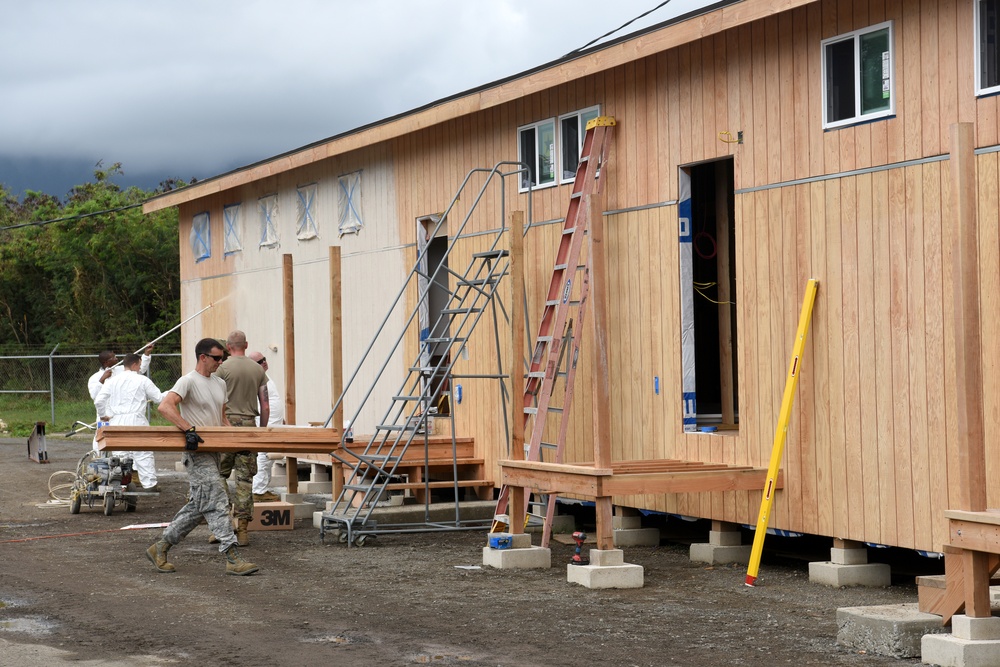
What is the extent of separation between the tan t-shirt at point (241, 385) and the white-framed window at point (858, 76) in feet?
21.5

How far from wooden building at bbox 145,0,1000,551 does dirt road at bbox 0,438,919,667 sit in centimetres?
107

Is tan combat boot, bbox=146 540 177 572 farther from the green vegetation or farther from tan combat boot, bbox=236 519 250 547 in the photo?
the green vegetation

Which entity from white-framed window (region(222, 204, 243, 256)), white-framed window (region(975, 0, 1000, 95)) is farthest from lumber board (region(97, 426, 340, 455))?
white-framed window (region(222, 204, 243, 256))

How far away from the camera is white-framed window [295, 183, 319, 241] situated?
19266 mm

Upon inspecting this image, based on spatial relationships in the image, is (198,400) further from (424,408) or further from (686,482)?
(686,482)

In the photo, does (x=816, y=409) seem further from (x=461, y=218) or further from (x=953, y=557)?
(x=461, y=218)

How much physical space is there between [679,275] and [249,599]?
15.9 feet

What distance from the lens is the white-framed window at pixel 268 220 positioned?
805 inches

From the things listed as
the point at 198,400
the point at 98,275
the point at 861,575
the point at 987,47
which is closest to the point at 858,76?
the point at 987,47

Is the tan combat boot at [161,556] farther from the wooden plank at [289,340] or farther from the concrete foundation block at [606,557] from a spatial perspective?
the wooden plank at [289,340]

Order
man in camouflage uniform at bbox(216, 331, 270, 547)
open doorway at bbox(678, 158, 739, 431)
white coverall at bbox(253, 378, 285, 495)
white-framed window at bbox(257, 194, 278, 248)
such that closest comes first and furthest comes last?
open doorway at bbox(678, 158, 739, 431) < man in camouflage uniform at bbox(216, 331, 270, 547) < white coverall at bbox(253, 378, 285, 495) < white-framed window at bbox(257, 194, 278, 248)

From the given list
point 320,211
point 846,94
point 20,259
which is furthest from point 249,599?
point 20,259

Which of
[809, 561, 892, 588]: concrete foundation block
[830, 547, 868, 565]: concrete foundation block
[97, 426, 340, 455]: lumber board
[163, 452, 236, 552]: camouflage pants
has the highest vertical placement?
[97, 426, 340, 455]: lumber board

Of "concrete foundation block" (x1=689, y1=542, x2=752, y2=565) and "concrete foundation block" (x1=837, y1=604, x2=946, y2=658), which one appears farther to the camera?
"concrete foundation block" (x1=689, y1=542, x2=752, y2=565)
